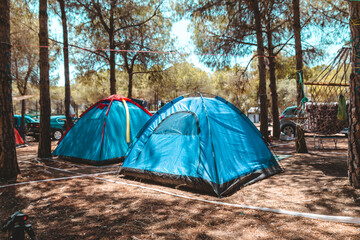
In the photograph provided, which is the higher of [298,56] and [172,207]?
[298,56]

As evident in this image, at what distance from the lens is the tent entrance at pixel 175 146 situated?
455 centimetres

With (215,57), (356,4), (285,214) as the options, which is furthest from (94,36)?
(285,214)

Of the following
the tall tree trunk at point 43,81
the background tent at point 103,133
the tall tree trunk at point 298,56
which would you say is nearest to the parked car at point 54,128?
the tall tree trunk at point 43,81

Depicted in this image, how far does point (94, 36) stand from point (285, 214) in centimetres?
1313

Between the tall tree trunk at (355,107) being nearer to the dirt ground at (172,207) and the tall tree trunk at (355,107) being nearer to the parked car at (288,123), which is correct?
the dirt ground at (172,207)

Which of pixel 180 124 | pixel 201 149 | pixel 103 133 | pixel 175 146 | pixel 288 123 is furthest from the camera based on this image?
pixel 288 123

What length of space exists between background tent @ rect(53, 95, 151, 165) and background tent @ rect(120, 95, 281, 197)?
5.58 feet

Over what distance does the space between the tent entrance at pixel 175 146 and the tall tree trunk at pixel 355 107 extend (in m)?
2.48

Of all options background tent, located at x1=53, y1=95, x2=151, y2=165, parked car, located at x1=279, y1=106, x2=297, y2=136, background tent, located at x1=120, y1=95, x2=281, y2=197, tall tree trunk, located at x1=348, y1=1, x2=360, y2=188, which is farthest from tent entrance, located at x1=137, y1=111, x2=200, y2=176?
parked car, located at x1=279, y1=106, x2=297, y2=136

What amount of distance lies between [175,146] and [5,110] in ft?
11.5

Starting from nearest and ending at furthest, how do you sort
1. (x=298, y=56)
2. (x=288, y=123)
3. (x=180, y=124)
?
1. (x=180, y=124)
2. (x=298, y=56)
3. (x=288, y=123)

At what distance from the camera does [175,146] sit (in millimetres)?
4855

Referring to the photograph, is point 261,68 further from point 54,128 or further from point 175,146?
point 54,128

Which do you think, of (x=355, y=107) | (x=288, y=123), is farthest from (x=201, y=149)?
(x=288, y=123)
